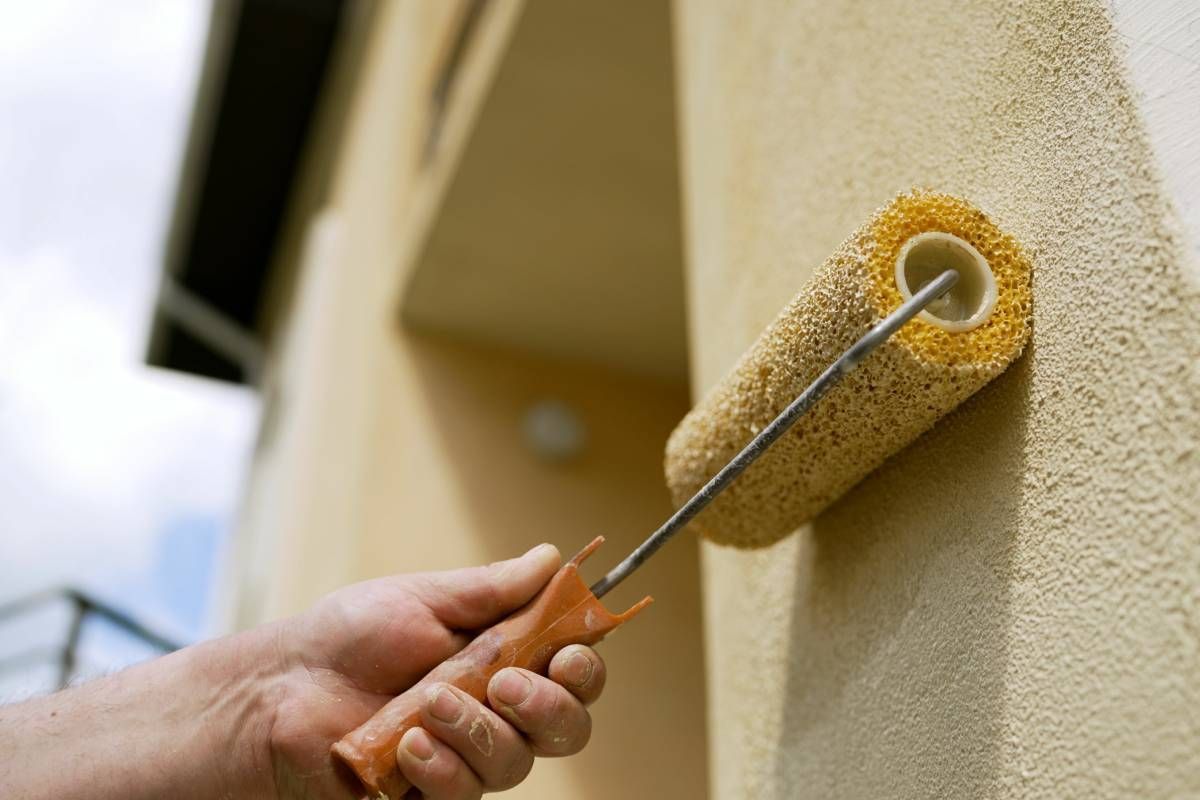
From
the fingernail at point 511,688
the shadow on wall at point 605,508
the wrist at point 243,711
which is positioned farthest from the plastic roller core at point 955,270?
the shadow on wall at point 605,508

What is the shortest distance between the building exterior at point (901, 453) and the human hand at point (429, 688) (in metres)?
0.23

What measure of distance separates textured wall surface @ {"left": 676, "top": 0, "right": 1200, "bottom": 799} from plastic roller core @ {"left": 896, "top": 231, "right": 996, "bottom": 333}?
0.12 feet

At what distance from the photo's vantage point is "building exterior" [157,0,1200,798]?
62cm

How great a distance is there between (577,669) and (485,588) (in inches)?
5.1

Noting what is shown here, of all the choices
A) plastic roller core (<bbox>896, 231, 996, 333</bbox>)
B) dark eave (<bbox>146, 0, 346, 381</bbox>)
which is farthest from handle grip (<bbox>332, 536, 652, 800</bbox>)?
dark eave (<bbox>146, 0, 346, 381</bbox>)

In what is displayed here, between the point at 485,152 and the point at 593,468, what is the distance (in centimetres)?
86

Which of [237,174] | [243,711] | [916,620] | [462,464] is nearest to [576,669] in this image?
[916,620]

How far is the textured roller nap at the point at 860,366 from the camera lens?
73 cm

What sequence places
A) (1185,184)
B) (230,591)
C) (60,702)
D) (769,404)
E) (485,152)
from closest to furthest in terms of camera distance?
(1185,184) < (769,404) < (60,702) < (485,152) < (230,591)

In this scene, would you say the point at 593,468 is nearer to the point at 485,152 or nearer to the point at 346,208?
the point at 485,152

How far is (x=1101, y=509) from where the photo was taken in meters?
0.64

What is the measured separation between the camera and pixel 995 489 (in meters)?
0.75

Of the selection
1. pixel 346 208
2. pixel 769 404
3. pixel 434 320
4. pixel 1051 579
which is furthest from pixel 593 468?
pixel 1051 579

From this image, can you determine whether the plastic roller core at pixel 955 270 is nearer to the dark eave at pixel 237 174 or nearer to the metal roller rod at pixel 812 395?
the metal roller rod at pixel 812 395
